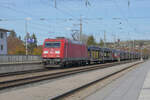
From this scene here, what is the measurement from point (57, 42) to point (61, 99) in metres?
19.4

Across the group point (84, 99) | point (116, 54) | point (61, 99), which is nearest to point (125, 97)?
point (84, 99)

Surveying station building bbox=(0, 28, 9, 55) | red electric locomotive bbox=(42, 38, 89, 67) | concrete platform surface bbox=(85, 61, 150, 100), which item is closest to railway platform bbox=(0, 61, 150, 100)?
concrete platform surface bbox=(85, 61, 150, 100)

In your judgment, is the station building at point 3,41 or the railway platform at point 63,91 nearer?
the railway platform at point 63,91


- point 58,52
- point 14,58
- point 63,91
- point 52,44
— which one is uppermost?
point 52,44

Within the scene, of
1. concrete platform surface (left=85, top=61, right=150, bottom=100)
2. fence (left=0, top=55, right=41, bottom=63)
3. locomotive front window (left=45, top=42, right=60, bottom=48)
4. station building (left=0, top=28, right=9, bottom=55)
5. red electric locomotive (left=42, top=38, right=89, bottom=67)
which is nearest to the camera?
concrete platform surface (left=85, top=61, right=150, bottom=100)

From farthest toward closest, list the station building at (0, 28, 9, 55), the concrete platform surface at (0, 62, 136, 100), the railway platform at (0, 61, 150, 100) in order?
1. the station building at (0, 28, 9, 55)
2. the railway platform at (0, 61, 150, 100)
3. the concrete platform surface at (0, 62, 136, 100)

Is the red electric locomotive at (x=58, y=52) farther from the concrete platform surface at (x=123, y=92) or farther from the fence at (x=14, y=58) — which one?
the concrete platform surface at (x=123, y=92)

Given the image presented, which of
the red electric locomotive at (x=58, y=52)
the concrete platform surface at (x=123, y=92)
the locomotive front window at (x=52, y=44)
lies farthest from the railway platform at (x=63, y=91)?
the locomotive front window at (x=52, y=44)

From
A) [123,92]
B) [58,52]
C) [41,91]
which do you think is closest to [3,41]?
[58,52]

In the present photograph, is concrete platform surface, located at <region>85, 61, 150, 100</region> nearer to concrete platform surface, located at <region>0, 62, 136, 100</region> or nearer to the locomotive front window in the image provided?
concrete platform surface, located at <region>0, 62, 136, 100</region>

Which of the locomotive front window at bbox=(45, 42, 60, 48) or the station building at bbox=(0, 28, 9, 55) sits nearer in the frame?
the locomotive front window at bbox=(45, 42, 60, 48)

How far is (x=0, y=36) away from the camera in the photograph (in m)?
58.6

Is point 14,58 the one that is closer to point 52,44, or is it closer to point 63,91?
point 52,44

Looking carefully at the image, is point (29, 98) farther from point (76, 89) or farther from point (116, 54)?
point (116, 54)
